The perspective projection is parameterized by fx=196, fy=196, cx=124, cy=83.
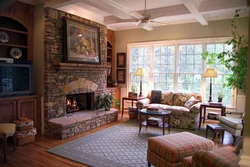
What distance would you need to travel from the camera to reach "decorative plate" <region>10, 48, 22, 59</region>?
453cm

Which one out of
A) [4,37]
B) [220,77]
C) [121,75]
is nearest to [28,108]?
[4,37]

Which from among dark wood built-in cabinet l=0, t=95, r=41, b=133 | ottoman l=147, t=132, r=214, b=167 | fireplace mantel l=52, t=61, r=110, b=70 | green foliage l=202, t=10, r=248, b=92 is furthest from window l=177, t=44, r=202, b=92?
dark wood built-in cabinet l=0, t=95, r=41, b=133

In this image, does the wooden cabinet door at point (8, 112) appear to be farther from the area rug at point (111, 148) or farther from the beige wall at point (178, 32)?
the beige wall at point (178, 32)

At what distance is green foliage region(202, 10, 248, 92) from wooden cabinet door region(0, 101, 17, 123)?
513 centimetres

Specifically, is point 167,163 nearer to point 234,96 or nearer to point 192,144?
point 192,144

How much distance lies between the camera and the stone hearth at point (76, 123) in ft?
14.0

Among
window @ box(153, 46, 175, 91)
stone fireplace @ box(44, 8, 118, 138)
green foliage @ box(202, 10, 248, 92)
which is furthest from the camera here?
window @ box(153, 46, 175, 91)

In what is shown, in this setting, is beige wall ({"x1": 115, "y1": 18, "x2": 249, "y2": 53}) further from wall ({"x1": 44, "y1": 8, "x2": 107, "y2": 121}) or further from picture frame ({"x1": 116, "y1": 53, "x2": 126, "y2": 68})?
wall ({"x1": 44, "y1": 8, "x2": 107, "y2": 121})

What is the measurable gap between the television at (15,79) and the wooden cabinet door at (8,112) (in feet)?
0.68

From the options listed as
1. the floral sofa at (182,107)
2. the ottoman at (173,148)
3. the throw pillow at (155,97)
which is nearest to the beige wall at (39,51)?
the floral sofa at (182,107)

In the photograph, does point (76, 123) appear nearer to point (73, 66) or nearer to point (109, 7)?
point (73, 66)

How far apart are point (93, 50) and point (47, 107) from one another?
82.3 inches

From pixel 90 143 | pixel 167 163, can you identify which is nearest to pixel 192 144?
pixel 167 163

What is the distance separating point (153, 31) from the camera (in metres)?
6.63
